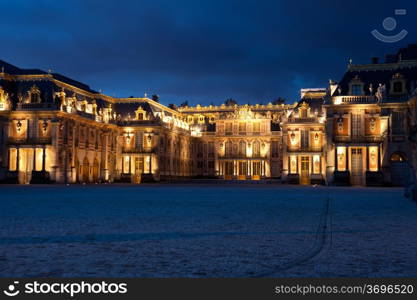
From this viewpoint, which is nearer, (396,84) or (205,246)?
(205,246)

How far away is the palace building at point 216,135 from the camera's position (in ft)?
162

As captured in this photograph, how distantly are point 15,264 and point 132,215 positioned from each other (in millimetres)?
7221

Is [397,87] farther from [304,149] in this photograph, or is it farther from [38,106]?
Answer: [38,106]

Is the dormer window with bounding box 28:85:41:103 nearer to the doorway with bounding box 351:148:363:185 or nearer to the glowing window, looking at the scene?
the glowing window

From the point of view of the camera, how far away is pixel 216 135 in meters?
80.5

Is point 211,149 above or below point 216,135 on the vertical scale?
below

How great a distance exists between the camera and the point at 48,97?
55250mm

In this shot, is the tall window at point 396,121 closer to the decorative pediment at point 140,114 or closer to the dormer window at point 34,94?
the decorative pediment at point 140,114

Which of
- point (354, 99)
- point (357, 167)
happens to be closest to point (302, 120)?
point (354, 99)

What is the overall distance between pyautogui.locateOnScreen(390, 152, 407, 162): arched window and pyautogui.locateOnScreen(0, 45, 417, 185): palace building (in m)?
0.10

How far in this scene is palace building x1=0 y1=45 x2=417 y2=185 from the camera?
49.2 m

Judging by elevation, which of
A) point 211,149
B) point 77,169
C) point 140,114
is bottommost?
point 77,169

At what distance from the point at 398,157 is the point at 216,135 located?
36.1 meters

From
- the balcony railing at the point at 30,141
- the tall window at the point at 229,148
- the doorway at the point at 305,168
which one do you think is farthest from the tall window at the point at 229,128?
the balcony railing at the point at 30,141
